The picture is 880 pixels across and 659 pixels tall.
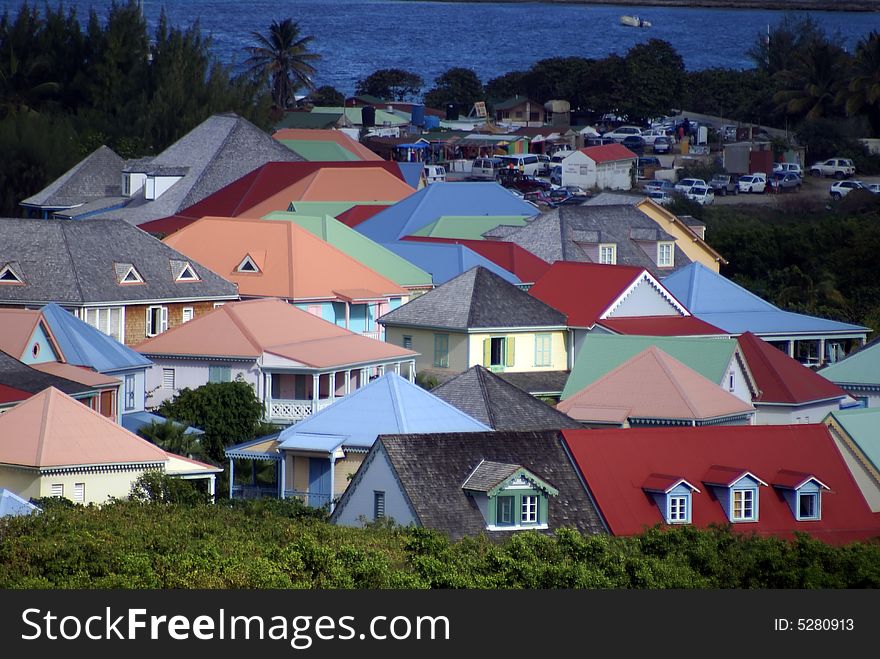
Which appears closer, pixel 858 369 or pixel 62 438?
pixel 62 438

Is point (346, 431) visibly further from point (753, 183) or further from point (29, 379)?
point (753, 183)

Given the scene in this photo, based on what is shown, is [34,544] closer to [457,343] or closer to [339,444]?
[339,444]

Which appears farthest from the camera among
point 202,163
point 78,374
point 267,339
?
point 202,163

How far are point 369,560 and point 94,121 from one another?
3088 inches

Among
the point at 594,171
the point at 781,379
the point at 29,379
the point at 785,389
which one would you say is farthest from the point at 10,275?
the point at 594,171

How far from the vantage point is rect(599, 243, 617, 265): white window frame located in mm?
68750

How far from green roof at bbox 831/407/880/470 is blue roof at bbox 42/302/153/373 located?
17.2 m

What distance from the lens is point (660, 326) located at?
5800 cm

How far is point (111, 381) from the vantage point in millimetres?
47438

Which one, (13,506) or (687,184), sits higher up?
(687,184)

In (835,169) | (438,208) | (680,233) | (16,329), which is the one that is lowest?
(16,329)

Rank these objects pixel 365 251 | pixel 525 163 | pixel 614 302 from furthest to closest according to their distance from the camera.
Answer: pixel 525 163
pixel 365 251
pixel 614 302

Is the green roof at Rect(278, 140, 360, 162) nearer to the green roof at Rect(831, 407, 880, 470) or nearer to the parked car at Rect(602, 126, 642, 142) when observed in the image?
the parked car at Rect(602, 126, 642, 142)

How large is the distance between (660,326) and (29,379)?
65.1 ft
